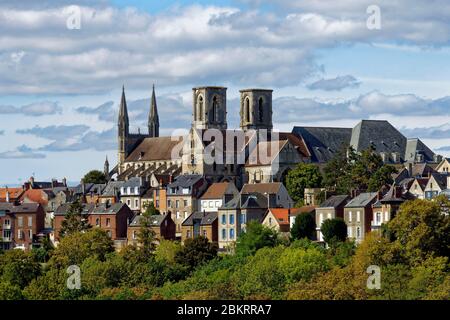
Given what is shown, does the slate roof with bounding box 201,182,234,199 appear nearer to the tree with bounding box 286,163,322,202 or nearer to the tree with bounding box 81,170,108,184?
the tree with bounding box 286,163,322,202

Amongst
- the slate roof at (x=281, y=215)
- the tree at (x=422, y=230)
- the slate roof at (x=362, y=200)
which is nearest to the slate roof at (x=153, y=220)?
the slate roof at (x=281, y=215)

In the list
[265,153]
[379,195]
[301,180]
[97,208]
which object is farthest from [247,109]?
[379,195]

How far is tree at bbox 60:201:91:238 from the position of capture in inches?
3989

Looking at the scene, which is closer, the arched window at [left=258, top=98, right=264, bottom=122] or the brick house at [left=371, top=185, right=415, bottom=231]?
the brick house at [left=371, top=185, right=415, bottom=231]

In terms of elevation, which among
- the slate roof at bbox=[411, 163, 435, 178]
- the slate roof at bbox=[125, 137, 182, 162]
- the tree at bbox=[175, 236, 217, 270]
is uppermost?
the slate roof at bbox=[125, 137, 182, 162]

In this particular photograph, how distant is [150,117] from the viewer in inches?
6304

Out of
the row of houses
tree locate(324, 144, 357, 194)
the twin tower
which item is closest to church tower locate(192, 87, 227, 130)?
the twin tower

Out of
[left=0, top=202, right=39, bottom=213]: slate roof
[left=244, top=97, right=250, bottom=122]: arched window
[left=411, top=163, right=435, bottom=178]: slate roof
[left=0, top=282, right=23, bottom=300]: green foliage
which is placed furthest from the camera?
[left=244, top=97, right=250, bottom=122]: arched window

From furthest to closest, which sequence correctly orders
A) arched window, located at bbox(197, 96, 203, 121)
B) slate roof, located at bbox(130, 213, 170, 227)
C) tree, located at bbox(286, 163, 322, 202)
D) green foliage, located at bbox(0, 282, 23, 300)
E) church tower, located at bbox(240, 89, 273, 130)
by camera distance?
1. arched window, located at bbox(197, 96, 203, 121)
2. church tower, located at bbox(240, 89, 273, 130)
3. tree, located at bbox(286, 163, 322, 202)
4. slate roof, located at bbox(130, 213, 170, 227)
5. green foliage, located at bbox(0, 282, 23, 300)

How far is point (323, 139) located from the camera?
12700 centimetres

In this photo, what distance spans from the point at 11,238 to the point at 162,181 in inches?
514

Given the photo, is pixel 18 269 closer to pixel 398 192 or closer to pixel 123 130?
pixel 398 192

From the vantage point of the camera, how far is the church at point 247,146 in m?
118

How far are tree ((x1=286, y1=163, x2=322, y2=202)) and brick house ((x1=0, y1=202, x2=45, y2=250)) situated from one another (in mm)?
19216
